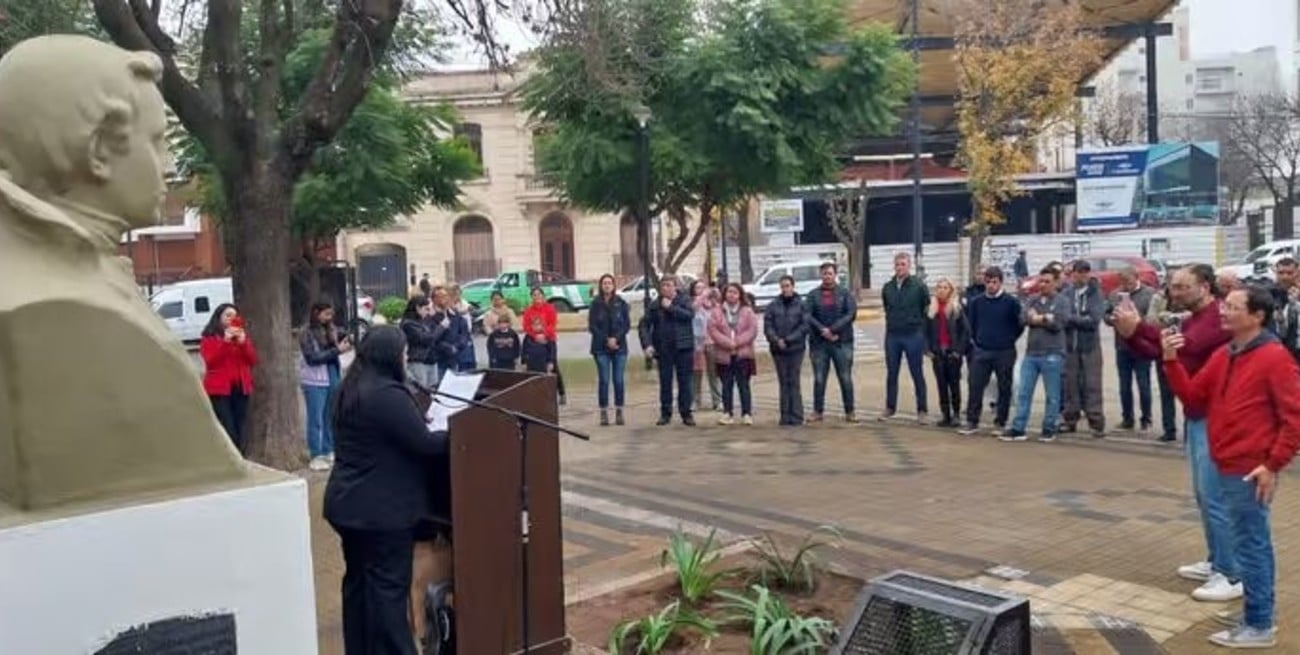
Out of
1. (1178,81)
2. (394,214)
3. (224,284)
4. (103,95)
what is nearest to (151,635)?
(103,95)

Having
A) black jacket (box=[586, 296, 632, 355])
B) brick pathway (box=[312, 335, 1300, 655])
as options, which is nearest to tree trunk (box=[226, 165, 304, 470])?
brick pathway (box=[312, 335, 1300, 655])

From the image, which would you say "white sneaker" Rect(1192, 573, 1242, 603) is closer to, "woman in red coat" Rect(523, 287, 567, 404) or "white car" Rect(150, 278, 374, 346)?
"woman in red coat" Rect(523, 287, 567, 404)

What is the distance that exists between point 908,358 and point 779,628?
8341 millimetres

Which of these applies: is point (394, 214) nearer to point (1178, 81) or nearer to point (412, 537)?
point (412, 537)

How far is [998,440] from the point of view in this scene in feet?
38.5

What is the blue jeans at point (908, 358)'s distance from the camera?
13.1 metres

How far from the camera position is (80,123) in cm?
300

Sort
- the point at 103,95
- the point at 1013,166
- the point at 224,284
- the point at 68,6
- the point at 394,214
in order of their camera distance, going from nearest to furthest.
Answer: the point at 103,95 → the point at 68,6 → the point at 394,214 → the point at 224,284 → the point at 1013,166

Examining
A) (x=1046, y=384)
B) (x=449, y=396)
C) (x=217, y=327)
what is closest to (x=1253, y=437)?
(x=449, y=396)

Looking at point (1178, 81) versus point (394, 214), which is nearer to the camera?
point (394, 214)

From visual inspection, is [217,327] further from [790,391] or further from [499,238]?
[499,238]

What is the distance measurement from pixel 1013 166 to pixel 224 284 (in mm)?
20230

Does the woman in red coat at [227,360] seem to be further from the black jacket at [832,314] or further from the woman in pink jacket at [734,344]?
the black jacket at [832,314]

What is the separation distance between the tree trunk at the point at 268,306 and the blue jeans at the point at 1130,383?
7519mm
